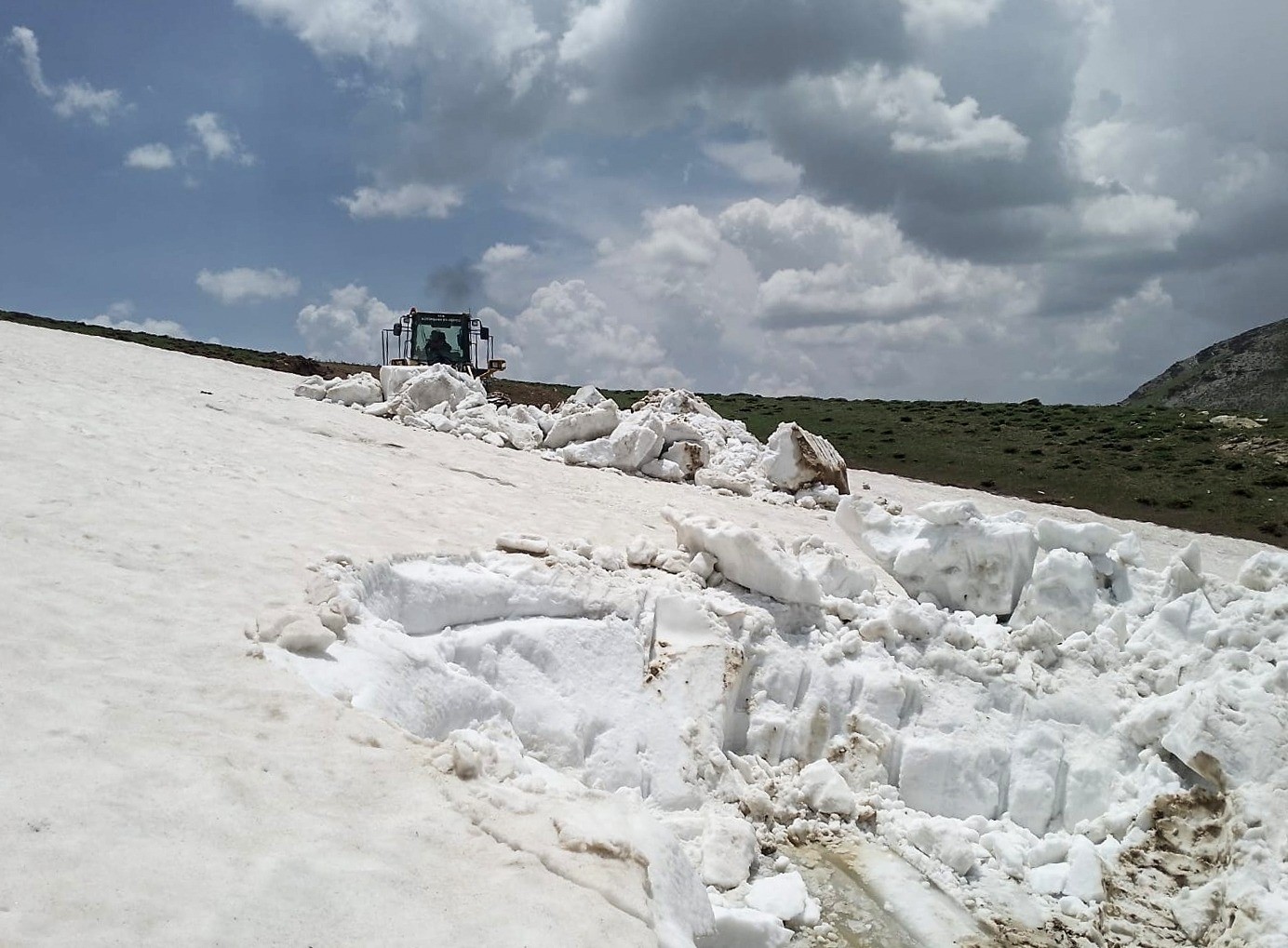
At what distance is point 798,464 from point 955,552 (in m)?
7.76

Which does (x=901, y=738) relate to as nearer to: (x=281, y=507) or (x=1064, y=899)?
(x=1064, y=899)

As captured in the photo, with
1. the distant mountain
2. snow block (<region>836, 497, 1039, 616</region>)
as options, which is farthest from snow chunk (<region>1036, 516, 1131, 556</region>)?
the distant mountain

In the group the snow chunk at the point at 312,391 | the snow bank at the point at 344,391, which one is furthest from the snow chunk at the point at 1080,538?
the snow chunk at the point at 312,391

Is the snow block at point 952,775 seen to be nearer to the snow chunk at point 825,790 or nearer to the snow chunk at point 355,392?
the snow chunk at point 825,790

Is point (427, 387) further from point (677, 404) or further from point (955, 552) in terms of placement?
point (955, 552)

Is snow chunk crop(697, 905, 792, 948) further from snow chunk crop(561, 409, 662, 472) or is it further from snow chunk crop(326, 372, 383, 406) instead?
snow chunk crop(326, 372, 383, 406)

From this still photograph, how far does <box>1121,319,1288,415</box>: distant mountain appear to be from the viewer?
52125 mm

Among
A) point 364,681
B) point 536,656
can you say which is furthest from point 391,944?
point 536,656

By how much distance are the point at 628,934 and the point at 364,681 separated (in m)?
2.26

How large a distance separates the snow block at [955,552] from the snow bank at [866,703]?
0.11 ft

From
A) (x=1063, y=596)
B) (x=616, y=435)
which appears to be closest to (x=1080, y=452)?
(x=616, y=435)

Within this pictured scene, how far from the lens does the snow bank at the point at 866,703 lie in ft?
17.5

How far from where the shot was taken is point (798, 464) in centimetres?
1633

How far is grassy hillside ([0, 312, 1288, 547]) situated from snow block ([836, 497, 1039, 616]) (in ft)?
41.1
